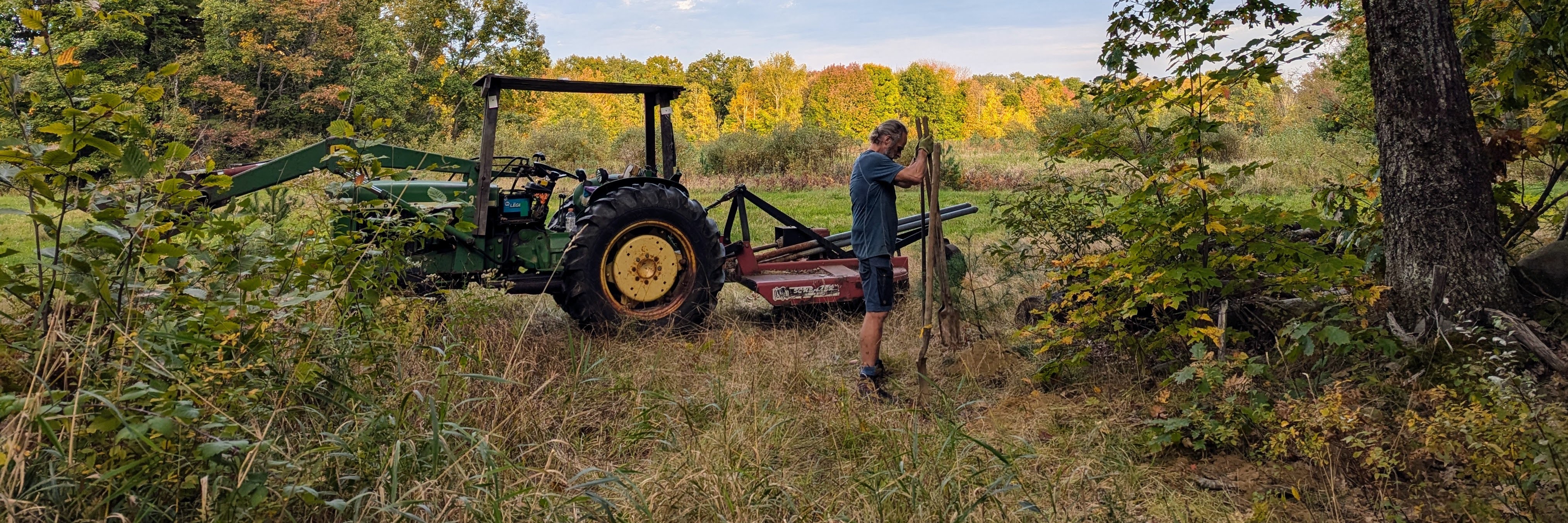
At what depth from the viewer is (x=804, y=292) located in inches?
259

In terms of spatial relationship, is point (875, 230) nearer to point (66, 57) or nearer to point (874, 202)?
point (874, 202)

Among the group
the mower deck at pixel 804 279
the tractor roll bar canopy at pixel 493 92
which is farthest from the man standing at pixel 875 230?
the tractor roll bar canopy at pixel 493 92

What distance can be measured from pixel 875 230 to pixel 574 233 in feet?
7.40

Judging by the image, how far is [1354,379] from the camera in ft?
12.4

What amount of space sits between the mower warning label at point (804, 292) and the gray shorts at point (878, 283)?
5.17 ft

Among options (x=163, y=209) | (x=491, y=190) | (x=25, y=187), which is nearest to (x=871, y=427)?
(x=163, y=209)

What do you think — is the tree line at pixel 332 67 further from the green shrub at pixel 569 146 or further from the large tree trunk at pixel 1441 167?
the large tree trunk at pixel 1441 167

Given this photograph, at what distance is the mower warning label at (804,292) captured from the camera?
6469 mm

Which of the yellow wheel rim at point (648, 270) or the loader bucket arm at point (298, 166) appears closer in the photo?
the loader bucket arm at point (298, 166)

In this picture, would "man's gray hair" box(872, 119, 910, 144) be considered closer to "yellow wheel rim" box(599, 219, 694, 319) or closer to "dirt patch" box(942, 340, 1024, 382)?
"dirt patch" box(942, 340, 1024, 382)

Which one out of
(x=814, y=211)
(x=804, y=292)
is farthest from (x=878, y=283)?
(x=814, y=211)

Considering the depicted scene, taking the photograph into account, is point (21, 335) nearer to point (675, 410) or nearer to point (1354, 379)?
point (675, 410)

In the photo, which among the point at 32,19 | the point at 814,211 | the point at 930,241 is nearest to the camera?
the point at 32,19

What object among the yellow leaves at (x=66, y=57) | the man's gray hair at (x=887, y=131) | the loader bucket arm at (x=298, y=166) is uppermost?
the yellow leaves at (x=66, y=57)
